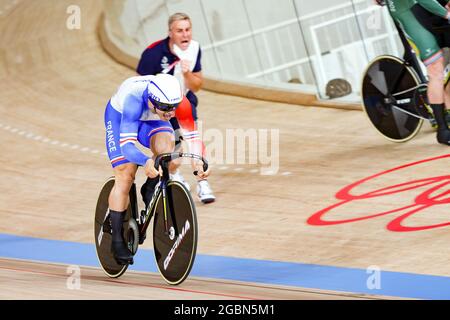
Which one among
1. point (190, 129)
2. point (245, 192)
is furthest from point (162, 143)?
point (245, 192)

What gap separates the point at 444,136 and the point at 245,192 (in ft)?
4.46

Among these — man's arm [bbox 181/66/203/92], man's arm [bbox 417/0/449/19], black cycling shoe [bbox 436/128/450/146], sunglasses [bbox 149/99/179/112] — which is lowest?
black cycling shoe [bbox 436/128/450/146]

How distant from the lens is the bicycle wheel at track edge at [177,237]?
474cm

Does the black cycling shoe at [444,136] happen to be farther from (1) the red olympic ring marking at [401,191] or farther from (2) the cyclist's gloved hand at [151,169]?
(2) the cyclist's gloved hand at [151,169]

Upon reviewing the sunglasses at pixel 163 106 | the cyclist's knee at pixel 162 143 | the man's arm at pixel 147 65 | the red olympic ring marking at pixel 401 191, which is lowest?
the red olympic ring marking at pixel 401 191

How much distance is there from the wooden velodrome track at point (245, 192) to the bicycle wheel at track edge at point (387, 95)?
0.37 ft

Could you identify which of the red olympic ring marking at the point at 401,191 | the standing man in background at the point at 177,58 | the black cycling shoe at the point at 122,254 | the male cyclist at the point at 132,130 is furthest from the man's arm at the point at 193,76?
the black cycling shoe at the point at 122,254

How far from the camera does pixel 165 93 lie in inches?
186

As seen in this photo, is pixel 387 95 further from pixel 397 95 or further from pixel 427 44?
pixel 427 44

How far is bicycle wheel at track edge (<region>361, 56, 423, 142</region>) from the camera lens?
7289 millimetres

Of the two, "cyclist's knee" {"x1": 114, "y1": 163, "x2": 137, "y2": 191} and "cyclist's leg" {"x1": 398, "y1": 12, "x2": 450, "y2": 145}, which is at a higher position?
"cyclist's leg" {"x1": 398, "y1": 12, "x2": 450, "y2": 145}

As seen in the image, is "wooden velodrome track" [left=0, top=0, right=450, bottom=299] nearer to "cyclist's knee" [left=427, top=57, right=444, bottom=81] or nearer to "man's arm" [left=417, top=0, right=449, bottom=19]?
"cyclist's knee" [left=427, top=57, right=444, bottom=81]

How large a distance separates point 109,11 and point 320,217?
297 inches

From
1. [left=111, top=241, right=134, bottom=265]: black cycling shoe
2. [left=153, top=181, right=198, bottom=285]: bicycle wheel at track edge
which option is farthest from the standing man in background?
[left=153, top=181, right=198, bottom=285]: bicycle wheel at track edge
